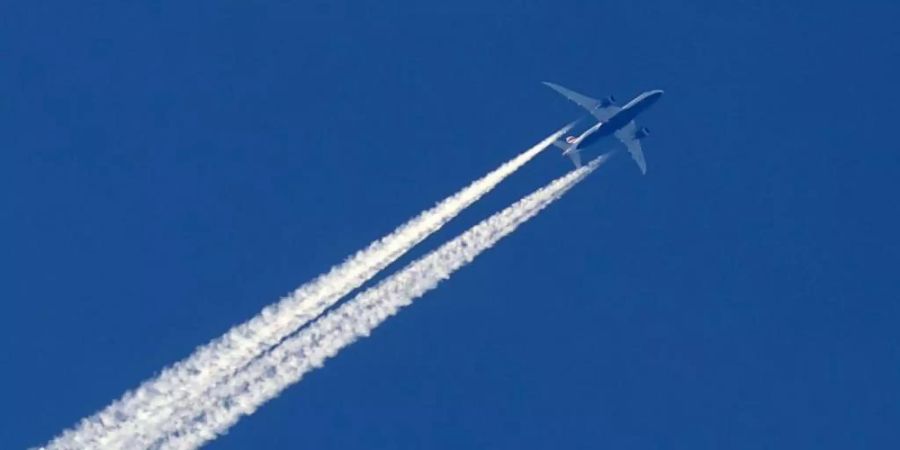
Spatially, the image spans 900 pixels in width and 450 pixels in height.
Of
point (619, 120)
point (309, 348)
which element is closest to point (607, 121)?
point (619, 120)

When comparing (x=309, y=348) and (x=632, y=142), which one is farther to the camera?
(x=632, y=142)

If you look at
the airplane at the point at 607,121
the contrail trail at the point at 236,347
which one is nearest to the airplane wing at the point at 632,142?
the airplane at the point at 607,121

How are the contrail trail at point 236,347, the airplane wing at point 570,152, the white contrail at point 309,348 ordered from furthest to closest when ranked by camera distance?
the airplane wing at point 570,152 → the white contrail at point 309,348 → the contrail trail at point 236,347

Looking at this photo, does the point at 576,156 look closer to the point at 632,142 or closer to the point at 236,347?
the point at 632,142

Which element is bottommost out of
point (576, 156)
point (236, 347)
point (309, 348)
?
point (309, 348)

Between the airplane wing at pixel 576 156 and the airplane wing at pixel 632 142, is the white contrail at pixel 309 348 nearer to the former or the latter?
the airplane wing at pixel 576 156

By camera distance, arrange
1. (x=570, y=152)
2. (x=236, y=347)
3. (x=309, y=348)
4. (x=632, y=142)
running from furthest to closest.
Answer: (x=632, y=142)
(x=570, y=152)
(x=309, y=348)
(x=236, y=347)
